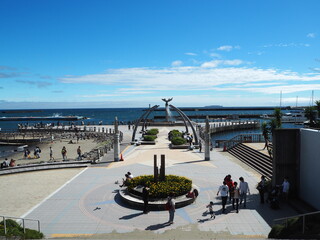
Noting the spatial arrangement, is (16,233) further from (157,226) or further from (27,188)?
(27,188)

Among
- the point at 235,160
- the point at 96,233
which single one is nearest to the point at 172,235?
the point at 96,233

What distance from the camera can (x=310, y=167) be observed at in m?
12.1

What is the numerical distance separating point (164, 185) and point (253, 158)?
11.4m

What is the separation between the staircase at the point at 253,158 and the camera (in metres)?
18.2

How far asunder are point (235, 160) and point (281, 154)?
9943 millimetres

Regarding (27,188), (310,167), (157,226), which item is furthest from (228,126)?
(157,226)

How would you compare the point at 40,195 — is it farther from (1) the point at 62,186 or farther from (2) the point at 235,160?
(2) the point at 235,160

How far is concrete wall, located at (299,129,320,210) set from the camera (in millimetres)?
→ 11578

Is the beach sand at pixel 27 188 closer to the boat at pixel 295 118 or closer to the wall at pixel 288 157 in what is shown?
the wall at pixel 288 157

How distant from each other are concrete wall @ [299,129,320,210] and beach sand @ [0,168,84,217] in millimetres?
14024

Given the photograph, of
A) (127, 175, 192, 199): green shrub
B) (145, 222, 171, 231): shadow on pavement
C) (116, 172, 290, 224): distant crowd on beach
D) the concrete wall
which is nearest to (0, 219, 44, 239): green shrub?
(145, 222, 171, 231): shadow on pavement

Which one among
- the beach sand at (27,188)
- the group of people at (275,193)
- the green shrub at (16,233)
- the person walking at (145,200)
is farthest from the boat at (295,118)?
the green shrub at (16,233)

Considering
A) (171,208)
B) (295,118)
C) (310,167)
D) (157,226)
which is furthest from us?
(295,118)

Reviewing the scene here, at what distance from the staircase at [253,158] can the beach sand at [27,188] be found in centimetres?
1417
